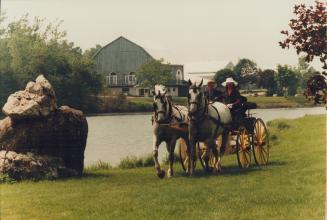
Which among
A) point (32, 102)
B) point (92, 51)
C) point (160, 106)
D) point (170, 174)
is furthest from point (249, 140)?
point (32, 102)

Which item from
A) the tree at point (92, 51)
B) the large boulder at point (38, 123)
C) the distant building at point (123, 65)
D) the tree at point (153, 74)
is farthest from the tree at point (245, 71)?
the large boulder at point (38, 123)

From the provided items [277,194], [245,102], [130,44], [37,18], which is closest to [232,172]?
[245,102]

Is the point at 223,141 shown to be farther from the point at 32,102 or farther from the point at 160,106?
the point at 32,102

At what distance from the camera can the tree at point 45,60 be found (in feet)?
32.8

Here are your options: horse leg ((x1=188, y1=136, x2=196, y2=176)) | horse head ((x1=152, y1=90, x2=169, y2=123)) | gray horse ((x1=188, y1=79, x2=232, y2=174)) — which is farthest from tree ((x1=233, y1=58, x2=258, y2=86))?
horse leg ((x1=188, y1=136, x2=196, y2=176))

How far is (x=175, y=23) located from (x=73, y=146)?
4345mm

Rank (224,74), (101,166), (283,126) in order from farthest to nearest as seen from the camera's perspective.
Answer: (101,166), (283,126), (224,74)

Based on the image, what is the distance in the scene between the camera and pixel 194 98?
33.0 feet

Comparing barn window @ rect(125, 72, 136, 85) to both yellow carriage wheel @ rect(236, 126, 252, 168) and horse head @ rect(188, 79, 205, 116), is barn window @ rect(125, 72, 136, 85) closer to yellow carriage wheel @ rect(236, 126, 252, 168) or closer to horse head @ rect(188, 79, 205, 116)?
horse head @ rect(188, 79, 205, 116)

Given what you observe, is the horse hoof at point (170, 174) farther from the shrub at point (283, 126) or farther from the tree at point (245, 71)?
the shrub at point (283, 126)

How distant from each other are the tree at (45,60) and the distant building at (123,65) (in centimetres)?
26

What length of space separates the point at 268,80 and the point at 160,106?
7.28 ft

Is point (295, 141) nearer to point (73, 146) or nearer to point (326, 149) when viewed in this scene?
point (326, 149)

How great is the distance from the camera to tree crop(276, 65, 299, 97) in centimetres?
863
